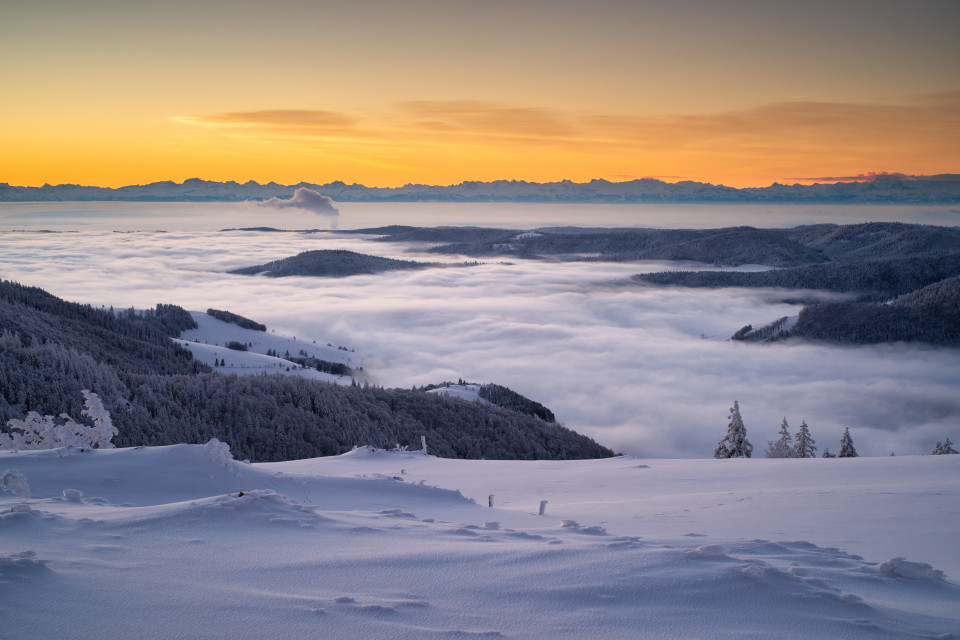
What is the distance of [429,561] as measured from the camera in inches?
154

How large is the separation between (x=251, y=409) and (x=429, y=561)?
20.3 meters

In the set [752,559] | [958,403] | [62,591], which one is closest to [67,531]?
[62,591]

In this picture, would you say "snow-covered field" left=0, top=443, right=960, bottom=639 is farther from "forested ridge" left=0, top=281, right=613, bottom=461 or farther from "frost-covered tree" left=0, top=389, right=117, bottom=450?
"forested ridge" left=0, top=281, right=613, bottom=461

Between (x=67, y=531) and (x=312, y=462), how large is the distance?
729cm

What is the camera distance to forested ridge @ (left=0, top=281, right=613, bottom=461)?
730 inches

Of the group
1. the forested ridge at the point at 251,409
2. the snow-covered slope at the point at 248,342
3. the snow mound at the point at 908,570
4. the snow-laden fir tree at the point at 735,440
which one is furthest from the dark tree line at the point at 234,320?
the snow mound at the point at 908,570

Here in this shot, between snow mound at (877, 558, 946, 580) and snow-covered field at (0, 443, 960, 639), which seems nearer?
snow-covered field at (0, 443, 960, 639)

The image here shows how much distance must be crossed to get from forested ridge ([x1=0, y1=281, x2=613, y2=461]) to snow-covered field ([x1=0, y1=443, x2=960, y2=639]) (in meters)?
13.4

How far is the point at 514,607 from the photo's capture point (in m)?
3.23

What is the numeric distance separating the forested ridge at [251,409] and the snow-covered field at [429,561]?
13372mm

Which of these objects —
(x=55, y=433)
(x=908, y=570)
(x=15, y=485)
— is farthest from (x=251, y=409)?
Answer: (x=908, y=570)

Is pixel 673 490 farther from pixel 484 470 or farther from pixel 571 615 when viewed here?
pixel 571 615

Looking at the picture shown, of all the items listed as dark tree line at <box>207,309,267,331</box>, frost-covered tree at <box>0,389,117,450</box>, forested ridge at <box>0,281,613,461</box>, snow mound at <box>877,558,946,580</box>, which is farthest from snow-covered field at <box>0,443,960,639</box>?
dark tree line at <box>207,309,267,331</box>

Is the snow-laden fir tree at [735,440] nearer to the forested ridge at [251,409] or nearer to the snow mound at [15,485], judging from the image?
the forested ridge at [251,409]
